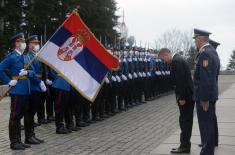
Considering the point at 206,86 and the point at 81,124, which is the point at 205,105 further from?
the point at 81,124

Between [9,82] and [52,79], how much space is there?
3274 mm

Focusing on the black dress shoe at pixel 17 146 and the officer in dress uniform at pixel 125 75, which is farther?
the officer in dress uniform at pixel 125 75

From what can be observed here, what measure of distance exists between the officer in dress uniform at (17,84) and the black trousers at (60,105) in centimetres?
152

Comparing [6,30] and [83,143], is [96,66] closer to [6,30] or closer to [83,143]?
[83,143]

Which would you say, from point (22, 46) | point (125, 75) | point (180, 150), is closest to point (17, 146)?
point (22, 46)

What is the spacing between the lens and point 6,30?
26.5 meters

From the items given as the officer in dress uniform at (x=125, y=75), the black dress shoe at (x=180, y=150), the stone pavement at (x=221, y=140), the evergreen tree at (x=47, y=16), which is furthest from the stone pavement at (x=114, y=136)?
the evergreen tree at (x=47, y=16)

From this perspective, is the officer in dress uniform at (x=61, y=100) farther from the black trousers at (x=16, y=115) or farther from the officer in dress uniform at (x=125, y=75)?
the officer in dress uniform at (x=125, y=75)

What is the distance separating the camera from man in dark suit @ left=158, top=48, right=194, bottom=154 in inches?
318

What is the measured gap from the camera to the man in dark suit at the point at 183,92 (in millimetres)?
8078

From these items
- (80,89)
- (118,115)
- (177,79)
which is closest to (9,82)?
(80,89)

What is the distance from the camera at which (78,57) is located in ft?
32.8

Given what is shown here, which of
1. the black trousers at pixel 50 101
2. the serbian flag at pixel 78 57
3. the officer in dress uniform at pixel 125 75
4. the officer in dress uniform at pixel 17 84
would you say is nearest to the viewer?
the officer in dress uniform at pixel 17 84

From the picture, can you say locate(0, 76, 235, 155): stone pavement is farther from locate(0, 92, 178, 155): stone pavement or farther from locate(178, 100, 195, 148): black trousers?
locate(178, 100, 195, 148): black trousers
